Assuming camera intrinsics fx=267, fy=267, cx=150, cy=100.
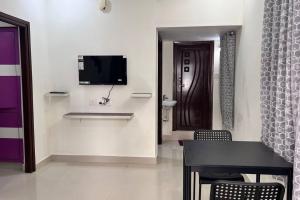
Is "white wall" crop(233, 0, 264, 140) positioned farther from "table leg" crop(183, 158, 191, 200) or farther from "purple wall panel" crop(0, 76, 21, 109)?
"purple wall panel" crop(0, 76, 21, 109)

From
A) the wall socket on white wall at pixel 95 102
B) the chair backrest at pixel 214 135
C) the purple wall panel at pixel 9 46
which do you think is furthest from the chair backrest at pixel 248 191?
the purple wall panel at pixel 9 46

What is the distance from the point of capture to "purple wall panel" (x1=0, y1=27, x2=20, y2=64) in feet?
12.8

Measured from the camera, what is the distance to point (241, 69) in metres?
3.73

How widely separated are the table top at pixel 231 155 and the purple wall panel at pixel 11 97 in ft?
9.29

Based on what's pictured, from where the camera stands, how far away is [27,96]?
3.78 metres

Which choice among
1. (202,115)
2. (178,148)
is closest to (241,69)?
(178,148)

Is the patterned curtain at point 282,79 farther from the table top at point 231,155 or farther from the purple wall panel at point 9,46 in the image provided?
the purple wall panel at point 9,46

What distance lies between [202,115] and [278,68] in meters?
4.47

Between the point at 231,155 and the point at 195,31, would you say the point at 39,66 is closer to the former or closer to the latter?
the point at 195,31

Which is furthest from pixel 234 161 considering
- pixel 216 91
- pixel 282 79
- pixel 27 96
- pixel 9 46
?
pixel 216 91

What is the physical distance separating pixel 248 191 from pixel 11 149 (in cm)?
385

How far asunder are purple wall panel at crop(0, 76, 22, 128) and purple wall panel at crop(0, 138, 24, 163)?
1.05ft

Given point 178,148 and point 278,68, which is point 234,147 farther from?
point 178,148

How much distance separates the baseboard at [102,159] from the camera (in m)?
4.27
